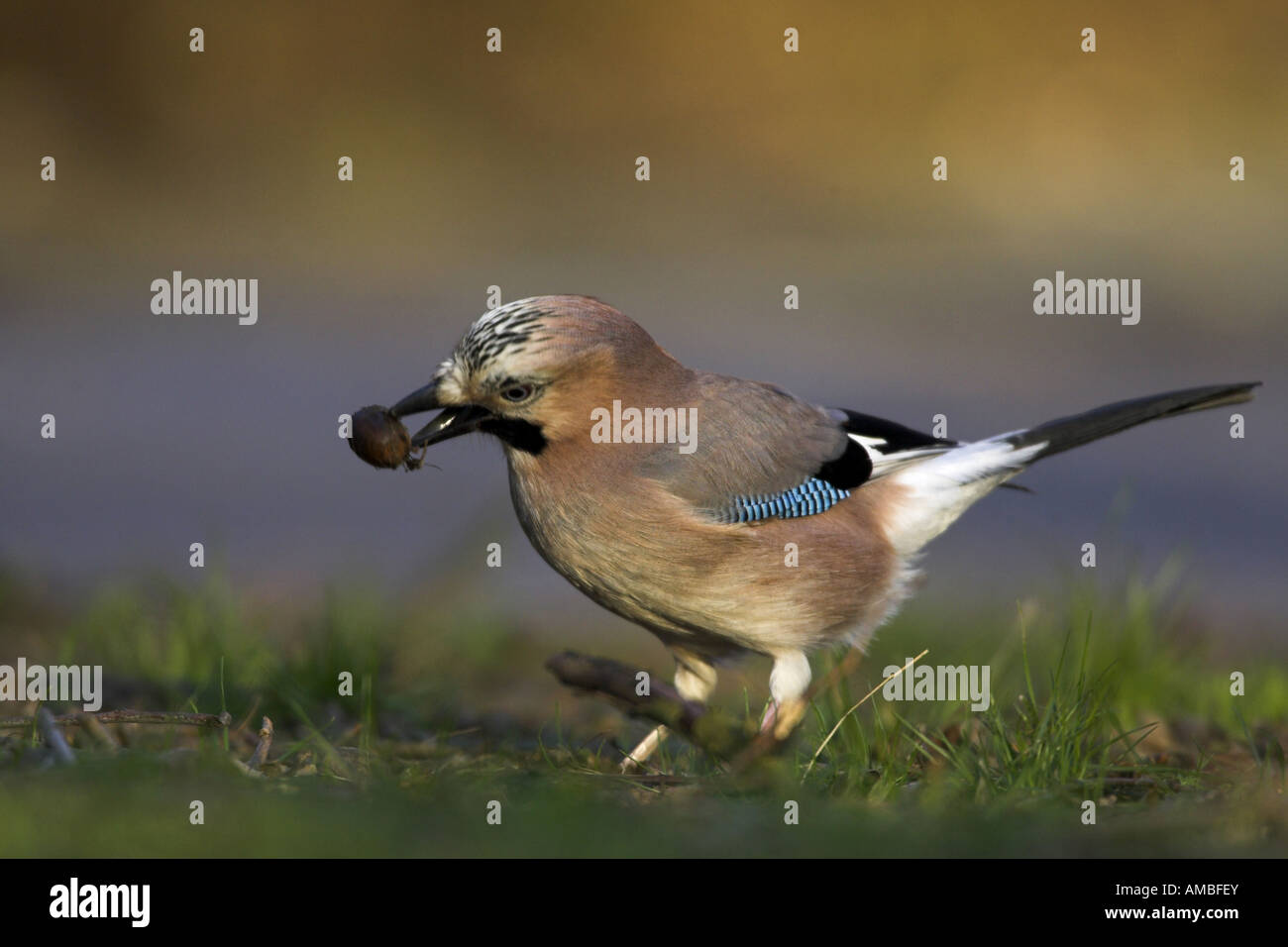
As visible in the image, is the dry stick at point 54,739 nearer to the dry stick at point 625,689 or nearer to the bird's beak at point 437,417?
the bird's beak at point 437,417

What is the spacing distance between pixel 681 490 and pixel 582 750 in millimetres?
964

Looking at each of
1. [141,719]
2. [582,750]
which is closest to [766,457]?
[582,750]

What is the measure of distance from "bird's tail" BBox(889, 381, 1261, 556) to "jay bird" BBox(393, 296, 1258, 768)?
11 cm

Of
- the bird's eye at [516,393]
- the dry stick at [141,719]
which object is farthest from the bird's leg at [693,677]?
the dry stick at [141,719]

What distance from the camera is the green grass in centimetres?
372

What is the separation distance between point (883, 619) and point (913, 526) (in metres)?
0.42

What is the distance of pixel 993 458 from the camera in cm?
634

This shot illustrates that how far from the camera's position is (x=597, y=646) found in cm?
862

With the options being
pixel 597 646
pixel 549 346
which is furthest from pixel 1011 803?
pixel 597 646

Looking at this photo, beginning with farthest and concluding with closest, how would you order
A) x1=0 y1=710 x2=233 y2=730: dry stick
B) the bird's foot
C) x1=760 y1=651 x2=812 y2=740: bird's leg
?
x1=760 y1=651 x2=812 y2=740: bird's leg
the bird's foot
x1=0 y1=710 x2=233 y2=730: dry stick

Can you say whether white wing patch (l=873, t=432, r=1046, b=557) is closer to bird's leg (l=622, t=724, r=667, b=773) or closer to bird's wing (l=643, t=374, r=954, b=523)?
bird's wing (l=643, t=374, r=954, b=523)

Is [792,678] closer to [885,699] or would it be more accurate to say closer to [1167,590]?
[885,699]

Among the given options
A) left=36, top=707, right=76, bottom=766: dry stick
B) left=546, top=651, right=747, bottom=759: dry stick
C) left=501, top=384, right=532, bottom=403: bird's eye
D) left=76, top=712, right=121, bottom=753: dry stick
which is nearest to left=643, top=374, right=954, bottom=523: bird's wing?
left=501, top=384, right=532, bottom=403: bird's eye

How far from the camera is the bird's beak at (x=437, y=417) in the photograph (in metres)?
5.32
